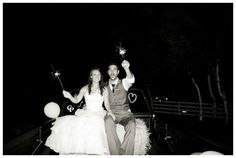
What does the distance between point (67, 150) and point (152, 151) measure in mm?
1400

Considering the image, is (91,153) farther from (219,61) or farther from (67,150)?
(219,61)

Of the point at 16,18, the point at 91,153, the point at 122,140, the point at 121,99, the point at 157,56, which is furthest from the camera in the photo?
the point at 157,56

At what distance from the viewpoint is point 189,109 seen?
45.4ft

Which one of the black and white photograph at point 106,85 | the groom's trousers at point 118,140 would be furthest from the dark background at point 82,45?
the groom's trousers at point 118,140

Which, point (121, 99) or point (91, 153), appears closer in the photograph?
point (91, 153)

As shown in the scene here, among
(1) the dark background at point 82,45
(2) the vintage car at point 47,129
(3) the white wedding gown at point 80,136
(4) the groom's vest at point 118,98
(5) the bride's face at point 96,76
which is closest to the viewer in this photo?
(2) the vintage car at point 47,129

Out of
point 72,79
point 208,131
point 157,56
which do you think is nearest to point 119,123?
point 208,131

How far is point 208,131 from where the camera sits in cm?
952

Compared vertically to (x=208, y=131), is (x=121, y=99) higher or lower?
higher

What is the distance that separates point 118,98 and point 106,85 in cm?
35

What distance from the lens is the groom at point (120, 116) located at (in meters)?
3.01

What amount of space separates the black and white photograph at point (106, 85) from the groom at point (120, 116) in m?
0.01

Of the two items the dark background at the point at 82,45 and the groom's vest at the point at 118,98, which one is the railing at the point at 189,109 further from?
the groom's vest at the point at 118,98

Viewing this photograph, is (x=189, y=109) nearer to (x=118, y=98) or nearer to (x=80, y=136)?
(x=118, y=98)
